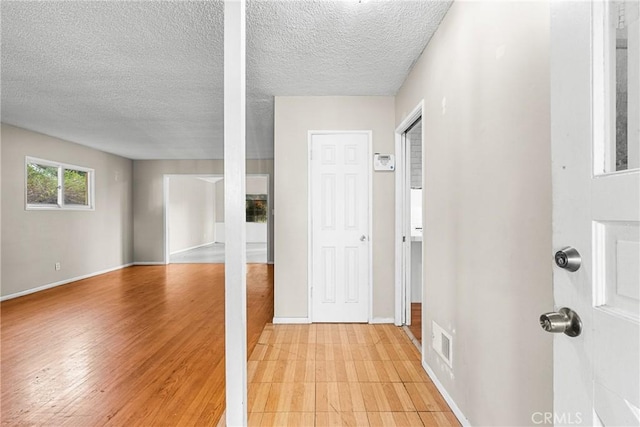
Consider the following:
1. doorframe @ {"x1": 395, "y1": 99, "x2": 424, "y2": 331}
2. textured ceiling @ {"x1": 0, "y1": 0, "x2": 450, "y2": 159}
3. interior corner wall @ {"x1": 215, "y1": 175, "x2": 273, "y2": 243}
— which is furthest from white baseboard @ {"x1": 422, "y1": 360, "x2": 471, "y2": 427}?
interior corner wall @ {"x1": 215, "y1": 175, "x2": 273, "y2": 243}

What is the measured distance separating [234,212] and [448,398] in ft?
5.60

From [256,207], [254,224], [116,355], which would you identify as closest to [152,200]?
[256,207]

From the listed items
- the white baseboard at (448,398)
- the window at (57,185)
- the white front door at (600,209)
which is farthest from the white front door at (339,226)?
the window at (57,185)

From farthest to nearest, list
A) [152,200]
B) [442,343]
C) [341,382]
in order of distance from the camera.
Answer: [152,200] < [341,382] < [442,343]

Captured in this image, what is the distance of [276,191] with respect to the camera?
3.41m

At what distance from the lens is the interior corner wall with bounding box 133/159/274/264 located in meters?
7.34

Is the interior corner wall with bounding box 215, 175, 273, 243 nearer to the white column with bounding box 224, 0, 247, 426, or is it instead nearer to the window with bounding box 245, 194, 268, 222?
the window with bounding box 245, 194, 268, 222

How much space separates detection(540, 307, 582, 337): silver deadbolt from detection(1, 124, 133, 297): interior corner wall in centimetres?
600

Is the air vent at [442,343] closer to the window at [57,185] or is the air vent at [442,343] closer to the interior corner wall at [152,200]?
the interior corner wall at [152,200]

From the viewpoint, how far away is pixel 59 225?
5.26m

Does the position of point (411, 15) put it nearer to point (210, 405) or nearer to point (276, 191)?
point (276, 191)

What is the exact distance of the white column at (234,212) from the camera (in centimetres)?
150

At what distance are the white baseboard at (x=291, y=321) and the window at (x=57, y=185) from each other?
4244mm

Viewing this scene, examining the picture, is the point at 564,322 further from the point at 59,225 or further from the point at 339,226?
the point at 59,225
